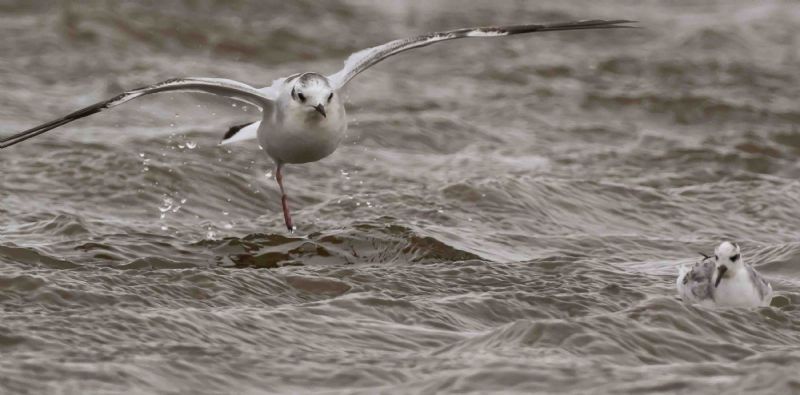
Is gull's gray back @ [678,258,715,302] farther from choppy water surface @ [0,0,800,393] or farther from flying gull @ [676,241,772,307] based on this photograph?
choppy water surface @ [0,0,800,393]

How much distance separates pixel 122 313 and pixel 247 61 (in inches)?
424

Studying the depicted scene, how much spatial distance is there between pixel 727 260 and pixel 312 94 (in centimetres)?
307

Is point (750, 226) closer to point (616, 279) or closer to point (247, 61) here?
point (616, 279)

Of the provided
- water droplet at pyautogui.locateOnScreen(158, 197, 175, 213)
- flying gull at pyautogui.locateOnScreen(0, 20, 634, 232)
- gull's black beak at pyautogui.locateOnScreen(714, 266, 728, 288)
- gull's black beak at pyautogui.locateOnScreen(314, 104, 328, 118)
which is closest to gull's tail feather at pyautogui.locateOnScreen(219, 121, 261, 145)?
flying gull at pyautogui.locateOnScreen(0, 20, 634, 232)

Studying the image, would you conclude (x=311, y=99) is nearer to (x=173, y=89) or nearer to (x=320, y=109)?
(x=320, y=109)

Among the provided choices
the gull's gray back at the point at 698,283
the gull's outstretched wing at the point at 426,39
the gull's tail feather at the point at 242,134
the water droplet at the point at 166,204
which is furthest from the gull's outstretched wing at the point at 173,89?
the gull's gray back at the point at 698,283

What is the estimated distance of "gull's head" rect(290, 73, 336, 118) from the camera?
10.8 m

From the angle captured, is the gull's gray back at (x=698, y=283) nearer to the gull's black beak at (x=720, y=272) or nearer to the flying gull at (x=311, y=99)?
the gull's black beak at (x=720, y=272)

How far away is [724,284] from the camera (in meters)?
9.66

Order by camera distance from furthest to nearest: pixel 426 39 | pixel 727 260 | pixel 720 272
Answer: pixel 426 39
pixel 727 260
pixel 720 272

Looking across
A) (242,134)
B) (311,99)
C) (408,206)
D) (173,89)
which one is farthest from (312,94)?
(408,206)

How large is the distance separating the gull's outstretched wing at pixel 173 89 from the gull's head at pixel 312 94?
334 millimetres

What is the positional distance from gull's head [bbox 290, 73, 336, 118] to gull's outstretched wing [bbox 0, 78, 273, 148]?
0.33 meters

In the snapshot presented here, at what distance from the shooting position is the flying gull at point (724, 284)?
378 inches
